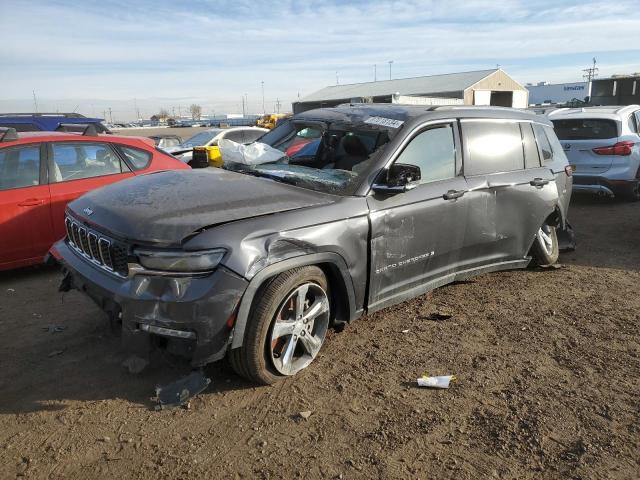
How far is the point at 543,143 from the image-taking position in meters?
5.42

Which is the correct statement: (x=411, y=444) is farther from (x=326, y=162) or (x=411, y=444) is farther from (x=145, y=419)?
(x=326, y=162)

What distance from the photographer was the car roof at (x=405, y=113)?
412 centimetres

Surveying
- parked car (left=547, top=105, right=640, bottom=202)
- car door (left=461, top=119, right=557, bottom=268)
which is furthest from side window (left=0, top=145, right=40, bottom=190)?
parked car (left=547, top=105, right=640, bottom=202)

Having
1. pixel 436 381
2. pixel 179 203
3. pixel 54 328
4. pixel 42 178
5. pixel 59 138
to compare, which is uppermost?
pixel 59 138

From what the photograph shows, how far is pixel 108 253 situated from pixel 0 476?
1.28 m

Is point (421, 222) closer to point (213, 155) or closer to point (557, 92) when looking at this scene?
point (213, 155)

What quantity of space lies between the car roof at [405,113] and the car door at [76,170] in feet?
7.67

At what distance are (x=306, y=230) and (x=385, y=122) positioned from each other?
1.41 meters

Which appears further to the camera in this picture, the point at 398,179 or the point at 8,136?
the point at 8,136

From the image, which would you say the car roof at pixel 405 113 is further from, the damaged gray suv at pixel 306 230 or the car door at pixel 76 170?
the car door at pixel 76 170

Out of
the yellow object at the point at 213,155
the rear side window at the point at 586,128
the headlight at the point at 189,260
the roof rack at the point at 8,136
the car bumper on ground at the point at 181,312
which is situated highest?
the roof rack at the point at 8,136

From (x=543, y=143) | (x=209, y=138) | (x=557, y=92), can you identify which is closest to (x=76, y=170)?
(x=543, y=143)

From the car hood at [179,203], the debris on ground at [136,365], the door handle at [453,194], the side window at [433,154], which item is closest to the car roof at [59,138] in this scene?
the car hood at [179,203]

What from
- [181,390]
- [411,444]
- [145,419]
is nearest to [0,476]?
[145,419]
